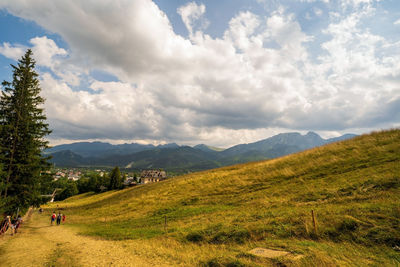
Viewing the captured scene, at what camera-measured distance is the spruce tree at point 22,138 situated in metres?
22.5

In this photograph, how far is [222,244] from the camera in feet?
38.8

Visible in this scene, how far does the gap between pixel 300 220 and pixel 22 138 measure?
32.8 metres

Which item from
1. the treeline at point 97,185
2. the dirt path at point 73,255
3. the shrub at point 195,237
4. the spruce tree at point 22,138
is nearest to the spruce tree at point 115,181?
the treeline at point 97,185

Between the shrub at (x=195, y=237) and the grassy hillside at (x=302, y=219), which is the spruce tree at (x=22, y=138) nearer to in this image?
the grassy hillside at (x=302, y=219)

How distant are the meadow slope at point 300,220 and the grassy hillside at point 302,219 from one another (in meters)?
0.03

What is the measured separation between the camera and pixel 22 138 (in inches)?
941

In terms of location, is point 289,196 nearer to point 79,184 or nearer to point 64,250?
point 64,250

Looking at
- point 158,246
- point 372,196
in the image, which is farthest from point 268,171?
point 158,246

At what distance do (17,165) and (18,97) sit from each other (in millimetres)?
9133

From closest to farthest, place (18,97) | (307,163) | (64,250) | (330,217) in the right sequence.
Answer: (330,217) < (64,250) < (18,97) < (307,163)

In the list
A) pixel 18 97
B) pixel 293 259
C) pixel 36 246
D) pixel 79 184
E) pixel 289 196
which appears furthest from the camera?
pixel 79 184

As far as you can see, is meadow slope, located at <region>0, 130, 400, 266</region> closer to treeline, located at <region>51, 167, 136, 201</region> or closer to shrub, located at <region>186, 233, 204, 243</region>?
shrub, located at <region>186, 233, 204, 243</region>

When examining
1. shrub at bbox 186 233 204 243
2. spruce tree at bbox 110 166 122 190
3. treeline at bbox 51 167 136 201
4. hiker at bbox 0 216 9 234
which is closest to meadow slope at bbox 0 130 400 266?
shrub at bbox 186 233 204 243

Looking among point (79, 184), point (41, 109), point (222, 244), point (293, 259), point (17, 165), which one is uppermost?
point (41, 109)
